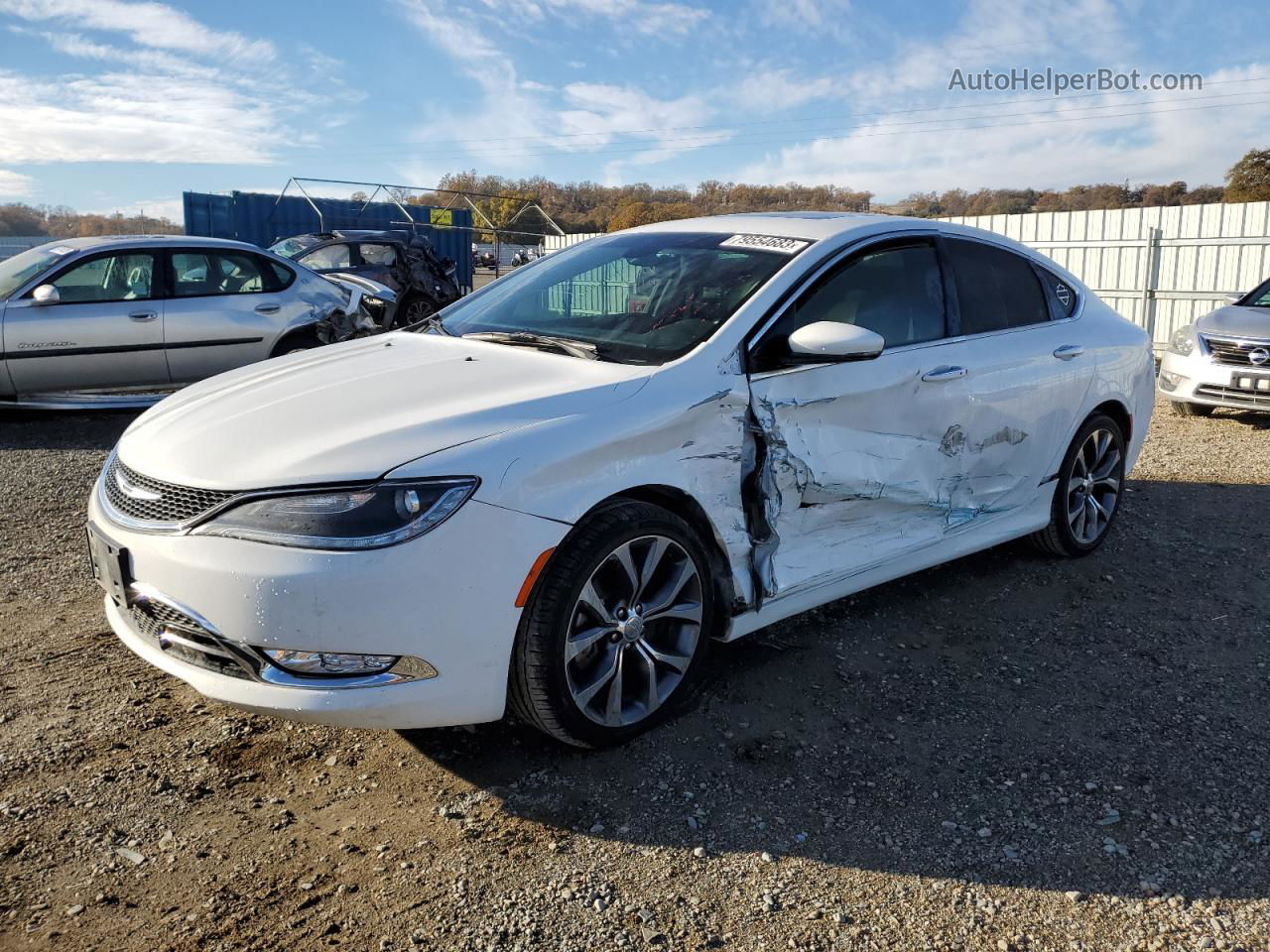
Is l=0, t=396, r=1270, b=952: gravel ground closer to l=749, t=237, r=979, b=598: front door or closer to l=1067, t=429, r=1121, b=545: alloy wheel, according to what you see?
l=749, t=237, r=979, b=598: front door

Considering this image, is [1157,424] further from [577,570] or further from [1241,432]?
[577,570]

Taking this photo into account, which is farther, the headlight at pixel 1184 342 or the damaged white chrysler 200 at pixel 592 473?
the headlight at pixel 1184 342

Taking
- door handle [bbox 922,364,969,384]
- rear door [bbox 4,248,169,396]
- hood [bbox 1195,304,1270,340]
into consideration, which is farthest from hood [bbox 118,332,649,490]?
hood [bbox 1195,304,1270,340]

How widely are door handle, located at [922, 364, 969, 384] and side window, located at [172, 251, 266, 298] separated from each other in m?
6.65

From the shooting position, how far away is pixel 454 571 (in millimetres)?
2689

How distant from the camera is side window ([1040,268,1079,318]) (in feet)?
16.1

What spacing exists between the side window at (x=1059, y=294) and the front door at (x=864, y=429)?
88cm

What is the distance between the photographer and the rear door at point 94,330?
7.93 m

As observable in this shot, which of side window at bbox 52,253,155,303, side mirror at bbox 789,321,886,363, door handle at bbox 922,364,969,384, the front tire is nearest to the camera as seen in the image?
the front tire

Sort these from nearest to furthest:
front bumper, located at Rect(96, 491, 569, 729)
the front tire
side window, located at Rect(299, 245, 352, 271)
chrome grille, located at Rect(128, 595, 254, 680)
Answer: front bumper, located at Rect(96, 491, 569, 729) → chrome grille, located at Rect(128, 595, 254, 680) → the front tire → side window, located at Rect(299, 245, 352, 271)

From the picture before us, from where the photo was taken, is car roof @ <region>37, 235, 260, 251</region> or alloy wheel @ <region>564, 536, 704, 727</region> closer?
alloy wheel @ <region>564, 536, 704, 727</region>

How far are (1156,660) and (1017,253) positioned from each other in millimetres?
1941

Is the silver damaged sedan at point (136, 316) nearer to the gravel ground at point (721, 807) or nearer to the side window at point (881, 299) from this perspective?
the gravel ground at point (721, 807)

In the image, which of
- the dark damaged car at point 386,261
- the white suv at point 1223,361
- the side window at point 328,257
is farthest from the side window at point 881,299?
the side window at point 328,257
